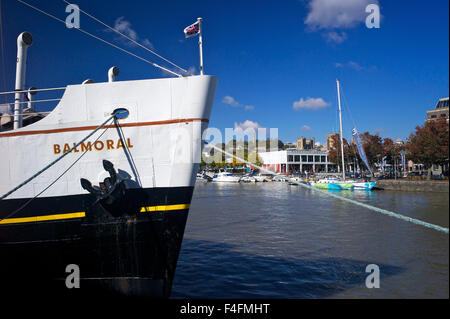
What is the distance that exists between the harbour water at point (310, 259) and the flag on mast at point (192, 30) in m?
5.67

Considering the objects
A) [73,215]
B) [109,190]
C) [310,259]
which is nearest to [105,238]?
[73,215]

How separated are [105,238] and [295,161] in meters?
84.6

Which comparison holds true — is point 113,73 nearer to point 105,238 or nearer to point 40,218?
point 40,218

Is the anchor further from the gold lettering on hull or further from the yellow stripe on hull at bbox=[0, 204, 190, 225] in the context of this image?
the yellow stripe on hull at bbox=[0, 204, 190, 225]

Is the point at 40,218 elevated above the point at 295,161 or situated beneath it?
situated beneath

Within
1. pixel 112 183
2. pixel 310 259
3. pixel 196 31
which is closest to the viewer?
pixel 112 183

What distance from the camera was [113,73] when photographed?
764 cm

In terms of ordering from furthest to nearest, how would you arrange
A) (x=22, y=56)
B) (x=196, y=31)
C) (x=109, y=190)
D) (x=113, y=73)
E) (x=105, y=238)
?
(x=113, y=73) < (x=22, y=56) < (x=196, y=31) < (x=105, y=238) < (x=109, y=190)

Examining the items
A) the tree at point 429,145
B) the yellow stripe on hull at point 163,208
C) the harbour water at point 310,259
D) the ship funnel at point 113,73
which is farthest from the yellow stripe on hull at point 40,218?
the tree at point 429,145
